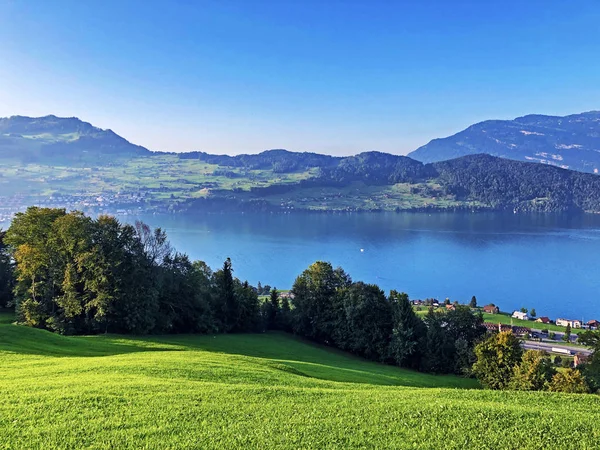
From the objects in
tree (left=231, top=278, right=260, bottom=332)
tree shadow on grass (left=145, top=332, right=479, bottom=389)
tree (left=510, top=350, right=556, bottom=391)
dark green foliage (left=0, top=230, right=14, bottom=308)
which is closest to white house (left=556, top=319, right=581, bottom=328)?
tree shadow on grass (left=145, top=332, right=479, bottom=389)

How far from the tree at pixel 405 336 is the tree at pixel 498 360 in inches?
417

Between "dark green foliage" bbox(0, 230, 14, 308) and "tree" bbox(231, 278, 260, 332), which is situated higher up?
"dark green foliage" bbox(0, 230, 14, 308)

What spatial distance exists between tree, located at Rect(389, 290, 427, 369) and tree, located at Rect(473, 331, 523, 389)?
10587 millimetres

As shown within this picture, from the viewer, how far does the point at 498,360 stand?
32188 mm

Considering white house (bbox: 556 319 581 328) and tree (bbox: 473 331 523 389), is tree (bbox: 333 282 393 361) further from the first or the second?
white house (bbox: 556 319 581 328)

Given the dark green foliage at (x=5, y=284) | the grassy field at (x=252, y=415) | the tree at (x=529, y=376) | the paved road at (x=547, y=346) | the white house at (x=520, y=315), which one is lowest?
the paved road at (x=547, y=346)

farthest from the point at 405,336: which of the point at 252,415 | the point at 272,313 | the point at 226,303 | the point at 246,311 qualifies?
the point at 252,415

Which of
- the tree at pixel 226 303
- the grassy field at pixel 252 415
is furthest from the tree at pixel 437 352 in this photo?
the grassy field at pixel 252 415

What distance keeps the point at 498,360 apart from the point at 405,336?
1288 cm

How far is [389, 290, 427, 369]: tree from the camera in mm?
43938

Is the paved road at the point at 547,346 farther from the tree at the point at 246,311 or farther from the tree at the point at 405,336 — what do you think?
the tree at the point at 246,311

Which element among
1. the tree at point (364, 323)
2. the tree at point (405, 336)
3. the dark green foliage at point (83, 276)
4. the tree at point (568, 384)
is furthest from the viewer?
the tree at point (364, 323)

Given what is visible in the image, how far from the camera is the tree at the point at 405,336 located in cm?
4394

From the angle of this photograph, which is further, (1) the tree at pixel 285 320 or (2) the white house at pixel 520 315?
(2) the white house at pixel 520 315
